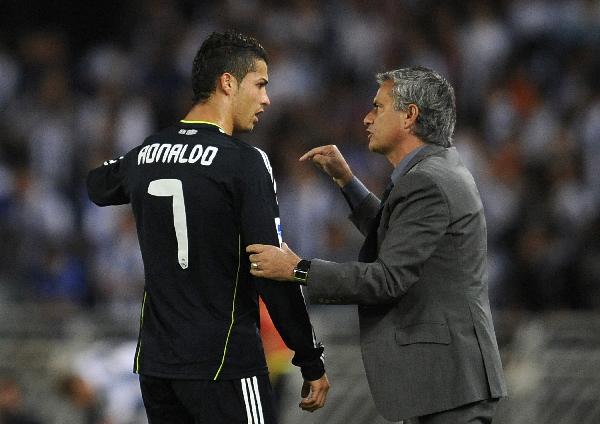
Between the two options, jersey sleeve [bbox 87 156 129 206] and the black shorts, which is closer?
the black shorts

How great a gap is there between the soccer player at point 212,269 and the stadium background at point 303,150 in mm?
3791

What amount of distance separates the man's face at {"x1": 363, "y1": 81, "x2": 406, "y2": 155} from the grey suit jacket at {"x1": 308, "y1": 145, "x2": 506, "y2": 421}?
0.21m

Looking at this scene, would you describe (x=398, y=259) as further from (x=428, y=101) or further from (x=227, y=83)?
(x=227, y=83)

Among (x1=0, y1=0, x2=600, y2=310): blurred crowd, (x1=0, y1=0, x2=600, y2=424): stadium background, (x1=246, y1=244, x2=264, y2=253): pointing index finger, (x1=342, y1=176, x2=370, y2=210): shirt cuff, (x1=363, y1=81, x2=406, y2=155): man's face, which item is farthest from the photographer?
(x1=0, y1=0, x2=600, y2=310): blurred crowd

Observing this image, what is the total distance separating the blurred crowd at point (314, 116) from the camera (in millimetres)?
10188

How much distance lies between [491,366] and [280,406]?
12.8ft

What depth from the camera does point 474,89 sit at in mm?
11375

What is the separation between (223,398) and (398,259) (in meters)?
0.83

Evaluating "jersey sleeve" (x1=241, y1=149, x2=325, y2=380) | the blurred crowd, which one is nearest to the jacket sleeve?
"jersey sleeve" (x1=241, y1=149, x2=325, y2=380)

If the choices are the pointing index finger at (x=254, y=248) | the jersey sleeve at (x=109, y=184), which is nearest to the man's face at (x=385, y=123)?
the pointing index finger at (x=254, y=248)

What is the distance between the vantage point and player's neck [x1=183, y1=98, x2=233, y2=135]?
4.73 metres

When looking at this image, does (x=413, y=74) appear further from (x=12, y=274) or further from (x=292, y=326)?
(x=12, y=274)

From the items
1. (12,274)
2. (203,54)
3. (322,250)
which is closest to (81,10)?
(12,274)

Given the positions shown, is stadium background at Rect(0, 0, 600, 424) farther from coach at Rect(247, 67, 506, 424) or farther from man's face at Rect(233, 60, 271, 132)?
man's face at Rect(233, 60, 271, 132)
